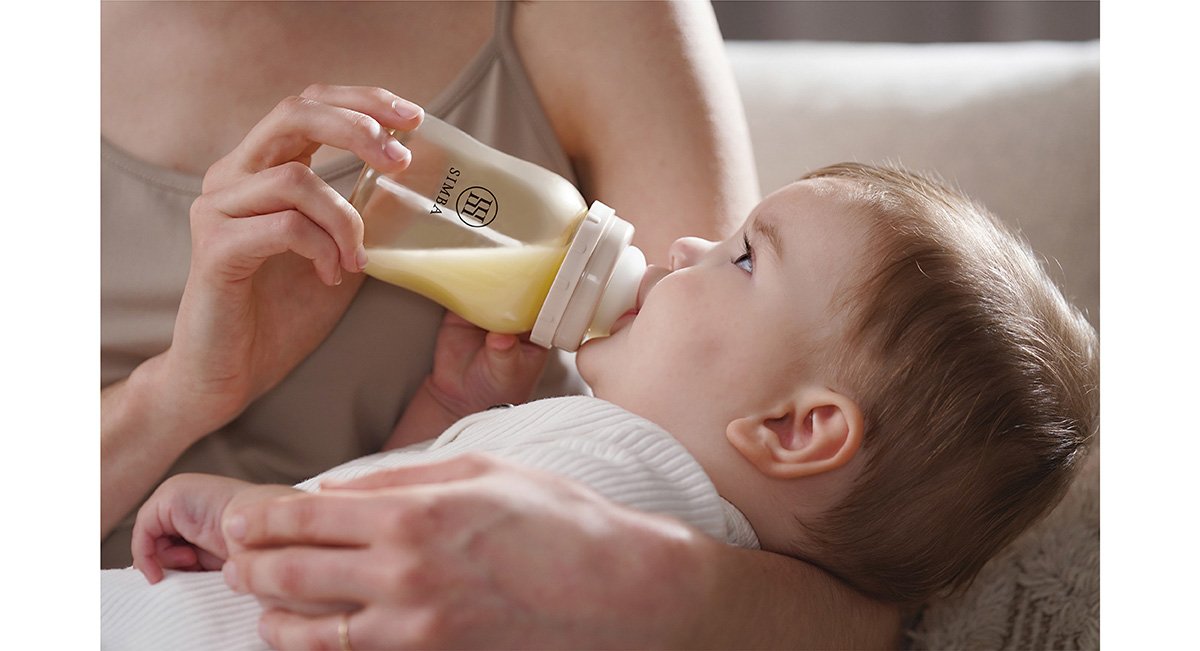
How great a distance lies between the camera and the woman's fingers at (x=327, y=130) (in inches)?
33.4

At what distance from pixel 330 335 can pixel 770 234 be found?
1.57ft

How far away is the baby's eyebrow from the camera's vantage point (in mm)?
868

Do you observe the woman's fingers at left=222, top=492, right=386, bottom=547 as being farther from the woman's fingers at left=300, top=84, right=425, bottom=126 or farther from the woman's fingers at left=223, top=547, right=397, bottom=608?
the woman's fingers at left=300, top=84, right=425, bottom=126

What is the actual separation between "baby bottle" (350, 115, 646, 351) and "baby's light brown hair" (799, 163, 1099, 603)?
21 cm

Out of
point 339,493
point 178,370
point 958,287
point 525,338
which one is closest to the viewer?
point 339,493

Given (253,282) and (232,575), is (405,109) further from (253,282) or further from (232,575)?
(232,575)

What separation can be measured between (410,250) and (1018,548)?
661mm

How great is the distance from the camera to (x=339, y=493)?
2.08 feet

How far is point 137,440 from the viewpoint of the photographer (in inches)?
40.1

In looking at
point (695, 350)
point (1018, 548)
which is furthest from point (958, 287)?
point (1018, 548)

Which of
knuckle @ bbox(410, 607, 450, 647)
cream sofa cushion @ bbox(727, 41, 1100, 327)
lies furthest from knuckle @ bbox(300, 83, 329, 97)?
cream sofa cushion @ bbox(727, 41, 1100, 327)

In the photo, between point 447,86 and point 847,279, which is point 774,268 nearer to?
point 847,279

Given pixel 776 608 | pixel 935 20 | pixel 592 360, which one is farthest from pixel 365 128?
pixel 935 20

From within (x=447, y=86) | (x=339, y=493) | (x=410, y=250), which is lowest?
(x=339, y=493)
